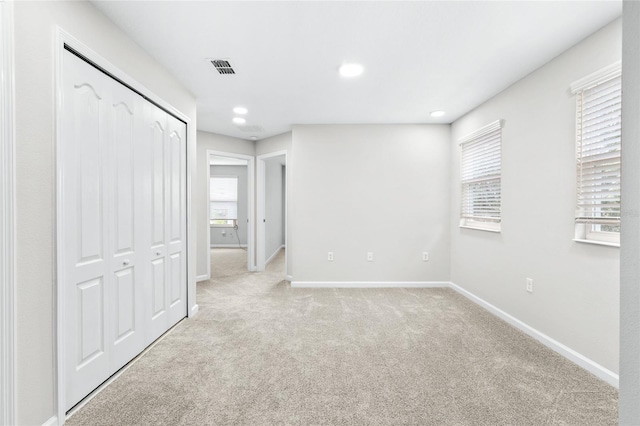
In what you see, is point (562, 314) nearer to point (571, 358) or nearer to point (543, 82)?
point (571, 358)

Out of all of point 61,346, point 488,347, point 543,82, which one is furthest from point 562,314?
point 61,346

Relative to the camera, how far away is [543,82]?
2.52 metres

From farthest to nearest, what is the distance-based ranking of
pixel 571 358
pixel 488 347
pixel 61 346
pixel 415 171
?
pixel 415 171, pixel 488 347, pixel 571 358, pixel 61 346

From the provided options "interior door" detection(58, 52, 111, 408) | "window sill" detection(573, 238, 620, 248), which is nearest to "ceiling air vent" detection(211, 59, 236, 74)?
"interior door" detection(58, 52, 111, 408)

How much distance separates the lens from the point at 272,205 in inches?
262

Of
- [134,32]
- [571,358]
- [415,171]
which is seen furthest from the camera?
[415,171]

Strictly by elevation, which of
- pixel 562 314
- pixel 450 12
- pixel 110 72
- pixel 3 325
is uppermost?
pixel 450 12

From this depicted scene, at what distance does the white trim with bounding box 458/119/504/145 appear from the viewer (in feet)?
10.2

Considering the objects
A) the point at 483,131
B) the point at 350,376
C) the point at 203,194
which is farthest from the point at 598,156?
the point at 203,194

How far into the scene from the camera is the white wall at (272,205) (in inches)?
237

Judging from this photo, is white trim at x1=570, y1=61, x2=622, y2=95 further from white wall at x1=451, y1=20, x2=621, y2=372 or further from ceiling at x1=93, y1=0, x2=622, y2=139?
ceiling at x1=93, y1=0, x2=622, y2=139

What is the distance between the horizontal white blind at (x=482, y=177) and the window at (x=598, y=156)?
0.98 m

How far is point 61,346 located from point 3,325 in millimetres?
377

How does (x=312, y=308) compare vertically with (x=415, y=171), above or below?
below
